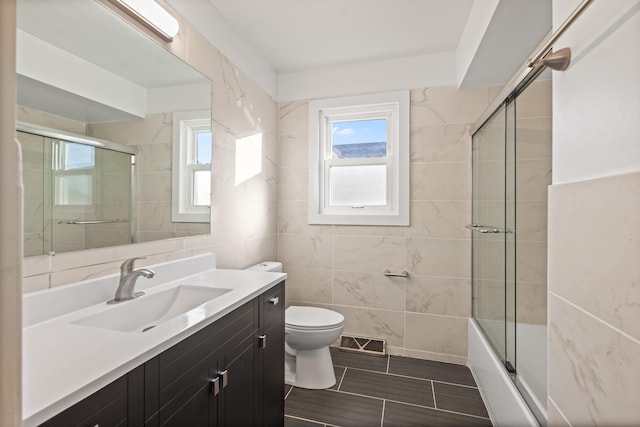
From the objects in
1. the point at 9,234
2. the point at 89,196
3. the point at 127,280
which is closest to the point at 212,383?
the point at 127,280

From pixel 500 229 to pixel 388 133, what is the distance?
118 cm

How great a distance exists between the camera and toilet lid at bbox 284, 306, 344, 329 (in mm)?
2010

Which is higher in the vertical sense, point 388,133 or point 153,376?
point 388,133

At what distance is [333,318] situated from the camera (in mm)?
2146

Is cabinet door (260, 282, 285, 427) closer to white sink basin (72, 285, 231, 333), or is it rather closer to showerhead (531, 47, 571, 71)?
white sink basin (72, 285, 231, 333)

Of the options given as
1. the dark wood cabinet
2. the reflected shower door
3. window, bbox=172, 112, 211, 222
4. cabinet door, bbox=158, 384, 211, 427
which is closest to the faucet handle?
the reflected shower door

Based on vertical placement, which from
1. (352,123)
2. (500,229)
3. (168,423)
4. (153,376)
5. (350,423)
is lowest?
(350,423)

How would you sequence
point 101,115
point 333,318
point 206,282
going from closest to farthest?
point 101,115 < point 206,282 < point 333,318

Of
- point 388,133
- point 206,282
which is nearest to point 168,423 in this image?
point 206,282

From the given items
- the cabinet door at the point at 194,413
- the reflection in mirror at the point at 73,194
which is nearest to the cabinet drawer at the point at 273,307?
the cabinet door at the point at 194,413

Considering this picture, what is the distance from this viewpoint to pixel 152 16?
1408mm

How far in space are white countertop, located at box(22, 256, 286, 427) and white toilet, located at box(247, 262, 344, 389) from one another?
2.63 feet

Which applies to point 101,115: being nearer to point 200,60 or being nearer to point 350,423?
point 200,60

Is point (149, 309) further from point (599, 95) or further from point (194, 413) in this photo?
point (599, 95)
